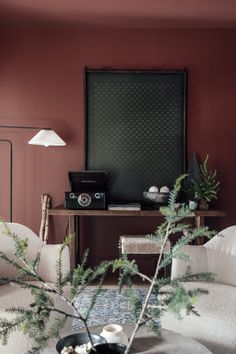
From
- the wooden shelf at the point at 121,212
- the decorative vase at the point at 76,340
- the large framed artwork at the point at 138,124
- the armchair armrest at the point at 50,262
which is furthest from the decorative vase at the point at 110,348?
the large framed artwork at the point at 138,124

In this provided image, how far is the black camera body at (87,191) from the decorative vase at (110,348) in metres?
2.42

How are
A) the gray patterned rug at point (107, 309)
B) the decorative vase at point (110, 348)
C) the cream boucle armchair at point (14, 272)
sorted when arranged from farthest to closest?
the gray patterned rug at point (107, 309) → the cream boucle armchair at point (14, 272) → the decorative vase at point (110, 348)

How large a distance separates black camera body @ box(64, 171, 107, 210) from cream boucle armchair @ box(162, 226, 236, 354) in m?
1.33

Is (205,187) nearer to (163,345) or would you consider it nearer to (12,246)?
(12,246)

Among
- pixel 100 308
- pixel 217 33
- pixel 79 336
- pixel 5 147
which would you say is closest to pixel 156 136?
pixel 217 33

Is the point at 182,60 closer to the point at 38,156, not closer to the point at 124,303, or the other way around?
the point at 38,156

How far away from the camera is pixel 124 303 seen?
3.39 meters

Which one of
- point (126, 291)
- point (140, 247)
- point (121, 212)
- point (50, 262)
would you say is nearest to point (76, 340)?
point (126, 291)

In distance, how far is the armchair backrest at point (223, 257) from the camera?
2639 mm

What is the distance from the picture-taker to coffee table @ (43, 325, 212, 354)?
1566 mm

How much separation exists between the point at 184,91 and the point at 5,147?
6.15 ft

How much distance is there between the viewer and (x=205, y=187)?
13.2ft

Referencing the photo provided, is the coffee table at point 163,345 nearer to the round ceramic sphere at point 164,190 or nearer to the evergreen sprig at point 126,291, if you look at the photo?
the evergreen sprig at point 126,291

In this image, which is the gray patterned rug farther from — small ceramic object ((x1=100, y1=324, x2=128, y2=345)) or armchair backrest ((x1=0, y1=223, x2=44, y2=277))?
small ceramic object ((x1=100, y1=324, x2=128, y2=345))
